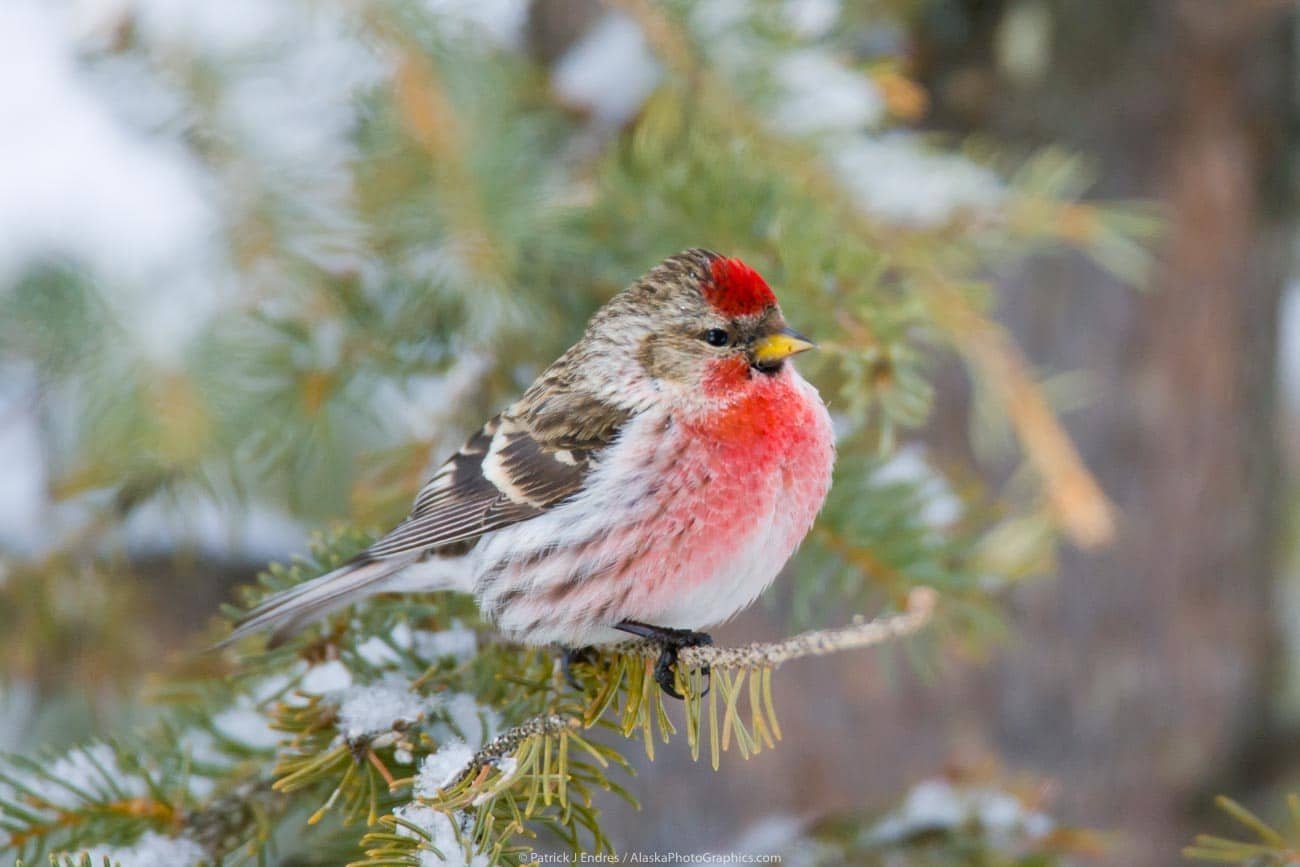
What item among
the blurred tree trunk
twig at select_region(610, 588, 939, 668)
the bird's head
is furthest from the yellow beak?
the blurred tree trunk

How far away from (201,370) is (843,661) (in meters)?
1.44

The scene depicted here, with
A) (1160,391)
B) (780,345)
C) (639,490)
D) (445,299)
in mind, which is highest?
(1160,391)

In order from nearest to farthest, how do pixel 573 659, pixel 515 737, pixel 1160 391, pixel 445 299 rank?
pixel 515 737
pixel 573 659
pixel 445 299
pixel 1160 391

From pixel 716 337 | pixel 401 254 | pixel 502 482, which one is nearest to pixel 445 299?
pixel 401 254

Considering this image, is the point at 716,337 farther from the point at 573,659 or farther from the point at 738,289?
the point at 573,659

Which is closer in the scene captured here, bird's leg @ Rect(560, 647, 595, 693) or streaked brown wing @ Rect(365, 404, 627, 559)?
bird's leg @ Rect(560, 647, 595, 693)

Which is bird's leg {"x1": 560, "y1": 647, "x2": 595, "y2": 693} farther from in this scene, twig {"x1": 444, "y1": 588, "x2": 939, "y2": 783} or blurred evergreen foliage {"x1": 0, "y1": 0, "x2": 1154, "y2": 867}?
twig {"x1": 444, "y1": 588, "x2": 939, "y2": 783}

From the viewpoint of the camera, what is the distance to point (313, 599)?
4.07 feet

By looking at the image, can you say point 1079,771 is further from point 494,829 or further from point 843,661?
point 494,829

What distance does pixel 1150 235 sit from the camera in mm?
2439

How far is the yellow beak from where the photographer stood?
49.2 inches

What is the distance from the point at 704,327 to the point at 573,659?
42cm

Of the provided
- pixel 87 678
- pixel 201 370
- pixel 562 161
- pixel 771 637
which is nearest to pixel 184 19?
pixel 201 370

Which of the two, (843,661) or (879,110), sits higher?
(879,110)
